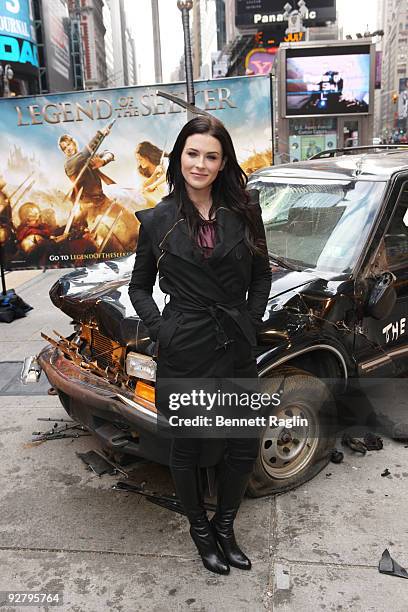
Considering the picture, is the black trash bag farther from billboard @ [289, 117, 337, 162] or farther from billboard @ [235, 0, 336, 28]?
billboard @ [235, 0, 336, 28]

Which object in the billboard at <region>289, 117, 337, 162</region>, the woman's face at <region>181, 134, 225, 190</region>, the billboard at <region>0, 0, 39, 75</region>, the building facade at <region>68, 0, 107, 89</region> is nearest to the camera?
the woman's face at <region>181, 134, 225, 190</region>

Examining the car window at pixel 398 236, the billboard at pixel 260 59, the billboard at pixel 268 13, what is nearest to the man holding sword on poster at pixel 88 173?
the car window at pixel 398 236

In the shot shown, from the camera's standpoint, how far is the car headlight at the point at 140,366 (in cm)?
301

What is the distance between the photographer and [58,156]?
6.70 meters

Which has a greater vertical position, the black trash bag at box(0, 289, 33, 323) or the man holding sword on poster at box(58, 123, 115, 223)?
the man holding sword on poster at box(58, 123, 115, 223)

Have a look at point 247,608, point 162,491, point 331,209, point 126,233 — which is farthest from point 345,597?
point 126,233

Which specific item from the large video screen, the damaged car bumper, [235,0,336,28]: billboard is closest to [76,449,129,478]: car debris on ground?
the damaged car bumper

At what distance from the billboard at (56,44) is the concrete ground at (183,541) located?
64625 millimetres

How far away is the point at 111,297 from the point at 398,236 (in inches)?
74.2

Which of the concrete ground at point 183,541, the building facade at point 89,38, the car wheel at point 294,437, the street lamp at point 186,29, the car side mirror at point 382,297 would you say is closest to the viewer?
the concrete ground at point 183,541

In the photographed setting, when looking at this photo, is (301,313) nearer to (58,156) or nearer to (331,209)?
(331,209)

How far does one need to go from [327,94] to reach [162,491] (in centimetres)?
2078

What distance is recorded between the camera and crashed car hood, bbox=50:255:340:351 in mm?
3088

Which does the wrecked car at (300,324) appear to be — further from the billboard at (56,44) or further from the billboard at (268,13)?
the billboard at (56,44)
